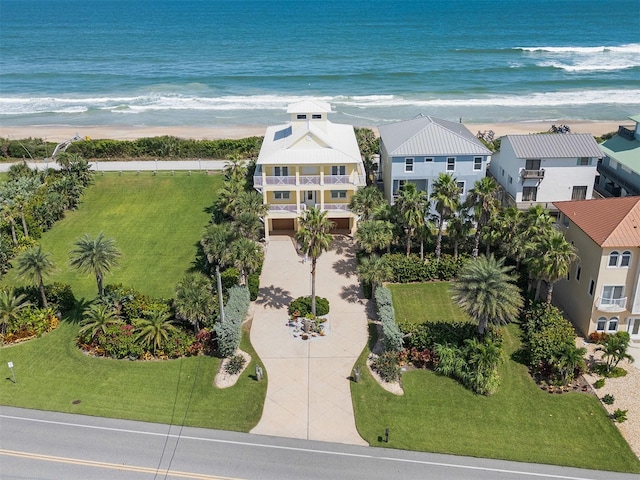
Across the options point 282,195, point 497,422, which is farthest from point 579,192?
point 497,422

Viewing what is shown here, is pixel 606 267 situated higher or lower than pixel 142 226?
higher

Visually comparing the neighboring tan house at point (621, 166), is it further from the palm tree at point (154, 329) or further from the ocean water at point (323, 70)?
the ocean water at point (323, 70)

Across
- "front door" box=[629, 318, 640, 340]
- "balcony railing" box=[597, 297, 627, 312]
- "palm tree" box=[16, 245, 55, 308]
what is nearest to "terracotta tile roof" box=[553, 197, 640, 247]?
"balcony railing" box=[597, 297, 627, 312]

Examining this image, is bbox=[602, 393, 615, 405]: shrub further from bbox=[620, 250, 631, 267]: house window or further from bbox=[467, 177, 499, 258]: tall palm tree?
bbox=[467, 177, 499, 258]: tall palm tree

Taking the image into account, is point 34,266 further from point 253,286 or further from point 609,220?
point 609,220

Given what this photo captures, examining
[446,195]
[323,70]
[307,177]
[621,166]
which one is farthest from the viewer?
[323,70]

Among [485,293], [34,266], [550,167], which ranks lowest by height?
[485,293]
